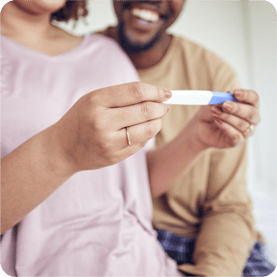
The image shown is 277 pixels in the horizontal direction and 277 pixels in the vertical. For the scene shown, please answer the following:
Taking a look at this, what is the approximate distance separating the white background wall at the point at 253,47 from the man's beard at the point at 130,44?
25cm

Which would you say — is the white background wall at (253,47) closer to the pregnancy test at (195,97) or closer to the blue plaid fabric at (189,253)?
the blue plaid fabric at (189,253)

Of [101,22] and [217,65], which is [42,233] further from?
[101,22]

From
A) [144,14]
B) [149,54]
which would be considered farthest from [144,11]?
[149,54]

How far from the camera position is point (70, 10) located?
58 centimetres

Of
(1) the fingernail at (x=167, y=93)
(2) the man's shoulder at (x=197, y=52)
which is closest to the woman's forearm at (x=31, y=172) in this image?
(1) the fingernail at (x=167, y=93)

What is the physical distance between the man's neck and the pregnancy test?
0.34 meters

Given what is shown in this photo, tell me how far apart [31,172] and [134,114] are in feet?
0.54

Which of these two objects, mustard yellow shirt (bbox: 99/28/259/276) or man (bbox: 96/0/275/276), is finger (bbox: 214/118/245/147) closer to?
man (bbox: 96/0/275/276)

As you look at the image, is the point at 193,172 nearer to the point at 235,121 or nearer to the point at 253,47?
the point at 235,121

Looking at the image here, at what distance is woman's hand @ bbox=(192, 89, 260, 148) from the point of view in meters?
0.39

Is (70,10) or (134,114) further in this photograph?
(70,10)

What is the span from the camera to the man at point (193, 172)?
549 mm

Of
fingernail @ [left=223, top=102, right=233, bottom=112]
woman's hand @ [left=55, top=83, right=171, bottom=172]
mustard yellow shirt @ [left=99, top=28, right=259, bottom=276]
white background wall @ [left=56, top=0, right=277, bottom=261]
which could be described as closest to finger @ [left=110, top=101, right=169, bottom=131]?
woman's hand @ [left=55, top=83, right=171, bottom=172]

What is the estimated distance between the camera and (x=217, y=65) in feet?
2.06
